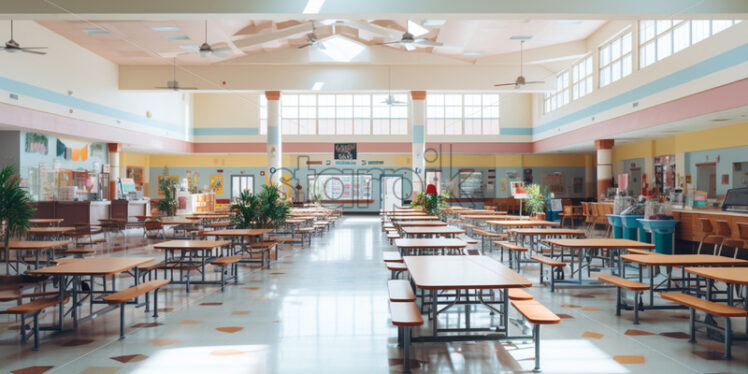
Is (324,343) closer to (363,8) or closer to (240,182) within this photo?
(363,8)

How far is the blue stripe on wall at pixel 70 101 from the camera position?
39.5 feet

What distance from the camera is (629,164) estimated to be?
59.0 feet

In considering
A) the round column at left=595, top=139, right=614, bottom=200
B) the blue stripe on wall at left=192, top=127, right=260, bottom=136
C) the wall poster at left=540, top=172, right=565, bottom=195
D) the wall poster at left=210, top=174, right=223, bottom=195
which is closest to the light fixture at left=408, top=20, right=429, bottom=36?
the round column at left=595, top=139, right=614, bottom=200

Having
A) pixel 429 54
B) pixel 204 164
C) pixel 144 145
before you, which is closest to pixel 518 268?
pixel 429 54

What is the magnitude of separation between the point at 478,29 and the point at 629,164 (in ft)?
27.5

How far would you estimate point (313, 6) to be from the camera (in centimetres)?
658

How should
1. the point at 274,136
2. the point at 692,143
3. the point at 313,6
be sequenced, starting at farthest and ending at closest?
the point at 274,136 < the point at 692,143 < the point at 313,6

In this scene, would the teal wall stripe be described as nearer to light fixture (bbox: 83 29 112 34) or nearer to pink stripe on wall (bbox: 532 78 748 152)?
pink stripe on wall (bbox: 532 78 748 152)

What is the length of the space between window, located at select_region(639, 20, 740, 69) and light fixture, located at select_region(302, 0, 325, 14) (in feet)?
25.4

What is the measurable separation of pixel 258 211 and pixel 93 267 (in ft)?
16.9

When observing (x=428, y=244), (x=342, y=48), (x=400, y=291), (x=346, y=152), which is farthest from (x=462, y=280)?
(x=346, y=152)

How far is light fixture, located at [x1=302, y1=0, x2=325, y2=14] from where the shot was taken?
6.57 m

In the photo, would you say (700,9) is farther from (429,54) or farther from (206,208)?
(206,208)

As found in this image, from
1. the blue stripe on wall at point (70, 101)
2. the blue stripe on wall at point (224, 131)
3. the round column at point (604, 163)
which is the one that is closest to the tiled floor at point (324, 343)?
the blue stripe on wall at point (70, 101)
